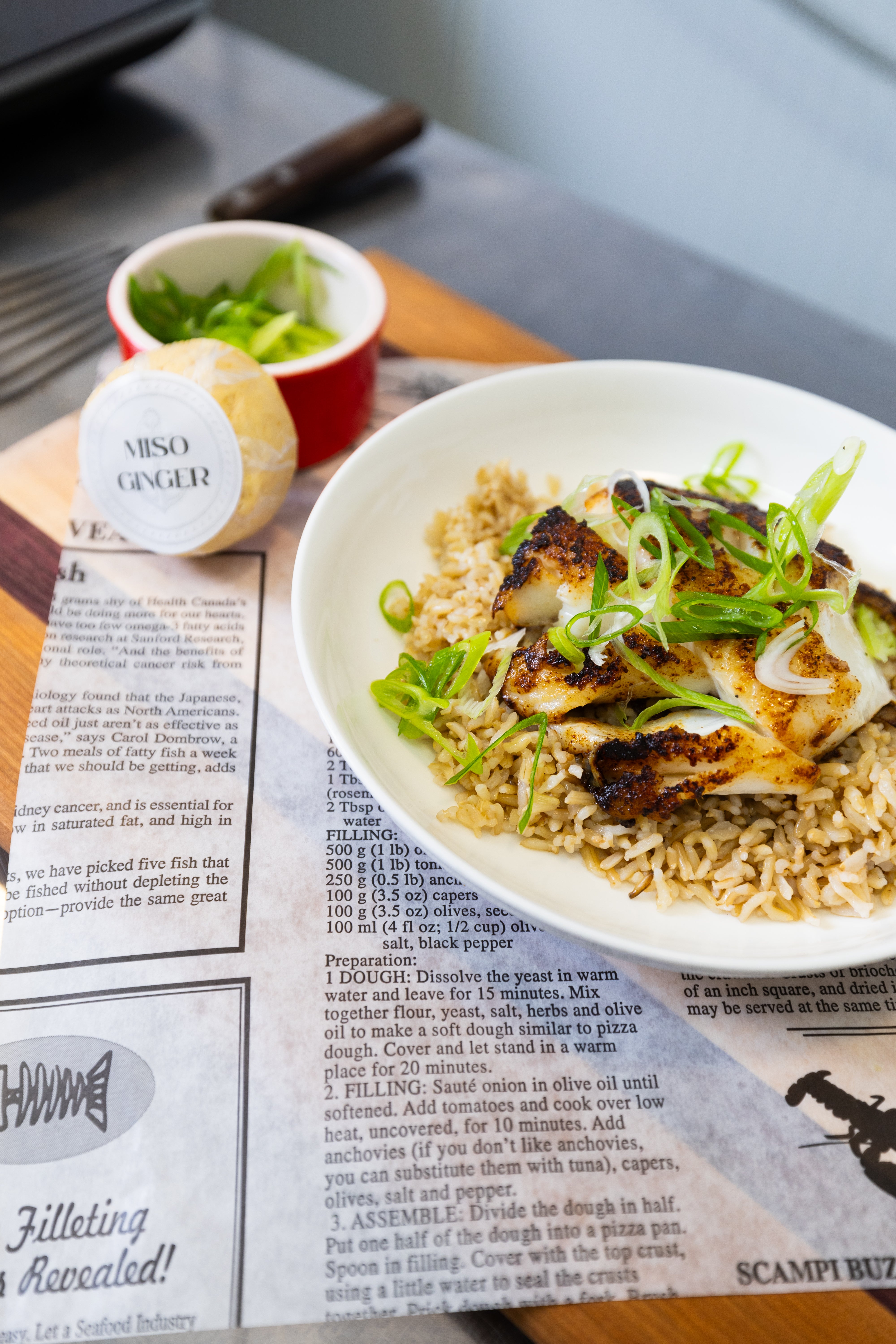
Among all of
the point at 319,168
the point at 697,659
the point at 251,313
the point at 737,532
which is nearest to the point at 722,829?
the point at 697,659

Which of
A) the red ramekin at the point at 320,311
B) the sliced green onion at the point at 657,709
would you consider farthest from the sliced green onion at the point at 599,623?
the red ramekin at the point at 320,311

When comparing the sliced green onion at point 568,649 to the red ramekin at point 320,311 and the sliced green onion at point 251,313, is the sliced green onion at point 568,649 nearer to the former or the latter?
the red ramekin at point 320,311

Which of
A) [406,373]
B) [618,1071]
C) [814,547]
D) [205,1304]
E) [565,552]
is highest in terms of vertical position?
[814,547]

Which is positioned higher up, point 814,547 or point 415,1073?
point 814,547

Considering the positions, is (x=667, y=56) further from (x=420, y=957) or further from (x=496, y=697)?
(x=420, y=957)

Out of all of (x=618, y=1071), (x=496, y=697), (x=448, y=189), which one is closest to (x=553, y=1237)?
(x=618, y=1071)

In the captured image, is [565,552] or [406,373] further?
[406,373]
